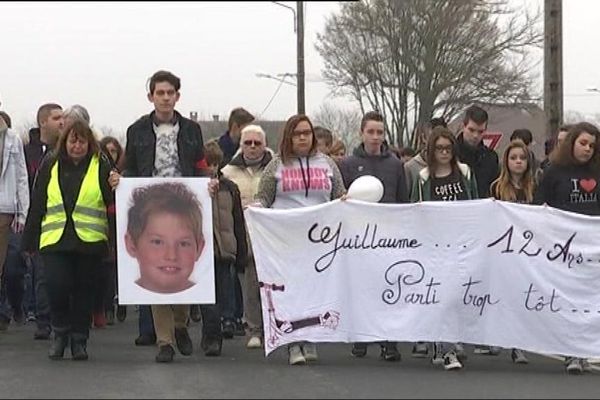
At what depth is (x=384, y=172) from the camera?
8750 mm

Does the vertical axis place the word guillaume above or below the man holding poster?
below

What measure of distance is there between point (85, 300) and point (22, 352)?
889 mm

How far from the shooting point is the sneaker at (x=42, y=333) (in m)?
9.57

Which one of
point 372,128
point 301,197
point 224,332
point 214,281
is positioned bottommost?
point 224,332

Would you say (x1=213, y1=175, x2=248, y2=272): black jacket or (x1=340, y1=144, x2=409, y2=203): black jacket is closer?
(x1=340, y1=144, x2=409, y2=203): black jacket

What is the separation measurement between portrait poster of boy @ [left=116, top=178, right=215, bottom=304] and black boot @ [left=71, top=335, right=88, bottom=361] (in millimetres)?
455

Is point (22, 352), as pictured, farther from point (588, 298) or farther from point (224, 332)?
point (588, 298)

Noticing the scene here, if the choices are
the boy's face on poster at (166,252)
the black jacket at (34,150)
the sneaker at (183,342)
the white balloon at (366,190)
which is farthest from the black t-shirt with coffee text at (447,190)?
the black jacket at (34,150)

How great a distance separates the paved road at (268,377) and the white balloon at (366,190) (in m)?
1.32

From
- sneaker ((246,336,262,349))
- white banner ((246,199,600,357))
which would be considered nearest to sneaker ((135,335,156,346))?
sneaker ((246,336,262,349))

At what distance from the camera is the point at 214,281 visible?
8.41 metres

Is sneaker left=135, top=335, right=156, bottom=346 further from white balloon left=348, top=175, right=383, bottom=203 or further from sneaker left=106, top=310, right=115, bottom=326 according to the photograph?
white balloon left=348, top=175, right=383, bottom=203

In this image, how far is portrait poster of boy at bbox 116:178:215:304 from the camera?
8.29 meters

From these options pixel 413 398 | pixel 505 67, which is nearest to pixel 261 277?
pixel 413 398
